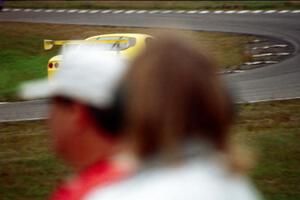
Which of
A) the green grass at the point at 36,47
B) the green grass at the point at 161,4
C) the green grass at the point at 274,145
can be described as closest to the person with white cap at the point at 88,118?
the green grass at the point at 274,145

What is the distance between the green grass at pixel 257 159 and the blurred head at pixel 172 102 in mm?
4811

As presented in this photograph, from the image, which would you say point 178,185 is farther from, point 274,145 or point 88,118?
point 274,145

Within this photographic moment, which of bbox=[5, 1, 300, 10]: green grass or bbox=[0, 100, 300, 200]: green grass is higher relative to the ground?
bbox=[0, 100, 300, 200]: green grass

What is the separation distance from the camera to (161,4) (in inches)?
1996

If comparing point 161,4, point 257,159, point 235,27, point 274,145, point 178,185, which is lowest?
point 161,4

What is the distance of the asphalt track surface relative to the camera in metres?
20.1

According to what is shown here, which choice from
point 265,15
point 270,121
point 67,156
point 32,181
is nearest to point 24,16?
point 265,15

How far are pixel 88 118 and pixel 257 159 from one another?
8.21 meters

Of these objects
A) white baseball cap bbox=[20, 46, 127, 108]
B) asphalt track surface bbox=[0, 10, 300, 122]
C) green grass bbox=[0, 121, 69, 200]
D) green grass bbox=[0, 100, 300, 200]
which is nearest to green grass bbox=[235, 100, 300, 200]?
green grass bbox=[0, 100, 300, 200]

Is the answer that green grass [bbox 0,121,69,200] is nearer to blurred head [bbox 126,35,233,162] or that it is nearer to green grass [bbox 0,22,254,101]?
blurred head [bbox 126,35,233,162]

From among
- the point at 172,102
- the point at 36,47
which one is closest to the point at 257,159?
the point at 172,102

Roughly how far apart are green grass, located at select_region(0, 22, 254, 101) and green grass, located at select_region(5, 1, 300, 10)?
9957mm

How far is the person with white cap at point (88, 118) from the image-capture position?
2.29m

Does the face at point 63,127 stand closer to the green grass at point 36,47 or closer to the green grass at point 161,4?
the green grass at point 36,47
